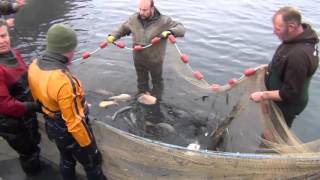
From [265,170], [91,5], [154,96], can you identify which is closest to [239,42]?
[154,96]

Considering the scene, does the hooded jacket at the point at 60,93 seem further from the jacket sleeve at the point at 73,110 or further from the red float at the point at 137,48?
the red float at the point at 137,48

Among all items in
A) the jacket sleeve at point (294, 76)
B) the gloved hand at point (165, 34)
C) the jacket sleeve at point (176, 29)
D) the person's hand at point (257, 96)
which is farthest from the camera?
the jacket sleeve at point (176, 29)

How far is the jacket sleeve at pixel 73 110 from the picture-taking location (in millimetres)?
4047

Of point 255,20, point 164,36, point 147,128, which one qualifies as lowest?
point 147,128

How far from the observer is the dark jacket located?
180 inches

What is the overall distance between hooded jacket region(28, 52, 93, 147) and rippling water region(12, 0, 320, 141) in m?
4.82

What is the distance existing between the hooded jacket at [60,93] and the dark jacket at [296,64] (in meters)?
2.64

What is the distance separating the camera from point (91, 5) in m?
17.3

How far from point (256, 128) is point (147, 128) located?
3099 mm

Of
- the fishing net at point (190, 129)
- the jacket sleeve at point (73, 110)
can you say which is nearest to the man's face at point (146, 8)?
the fishing net at point (190, 129)

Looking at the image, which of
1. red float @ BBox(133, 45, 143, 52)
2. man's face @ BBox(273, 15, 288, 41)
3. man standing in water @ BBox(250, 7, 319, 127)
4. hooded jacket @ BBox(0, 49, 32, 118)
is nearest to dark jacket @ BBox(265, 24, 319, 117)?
man standing in water @ BBox(250, 7, 319, 127)

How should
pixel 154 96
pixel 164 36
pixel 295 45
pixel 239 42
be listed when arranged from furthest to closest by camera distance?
pixel 239 42, pixel 154 96, pixel 164 36, pixel 295 45

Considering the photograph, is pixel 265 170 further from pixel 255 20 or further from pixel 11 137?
pixel 255 20

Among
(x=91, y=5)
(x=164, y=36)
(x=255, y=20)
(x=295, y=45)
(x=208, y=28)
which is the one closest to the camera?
(x=295, y=45)
